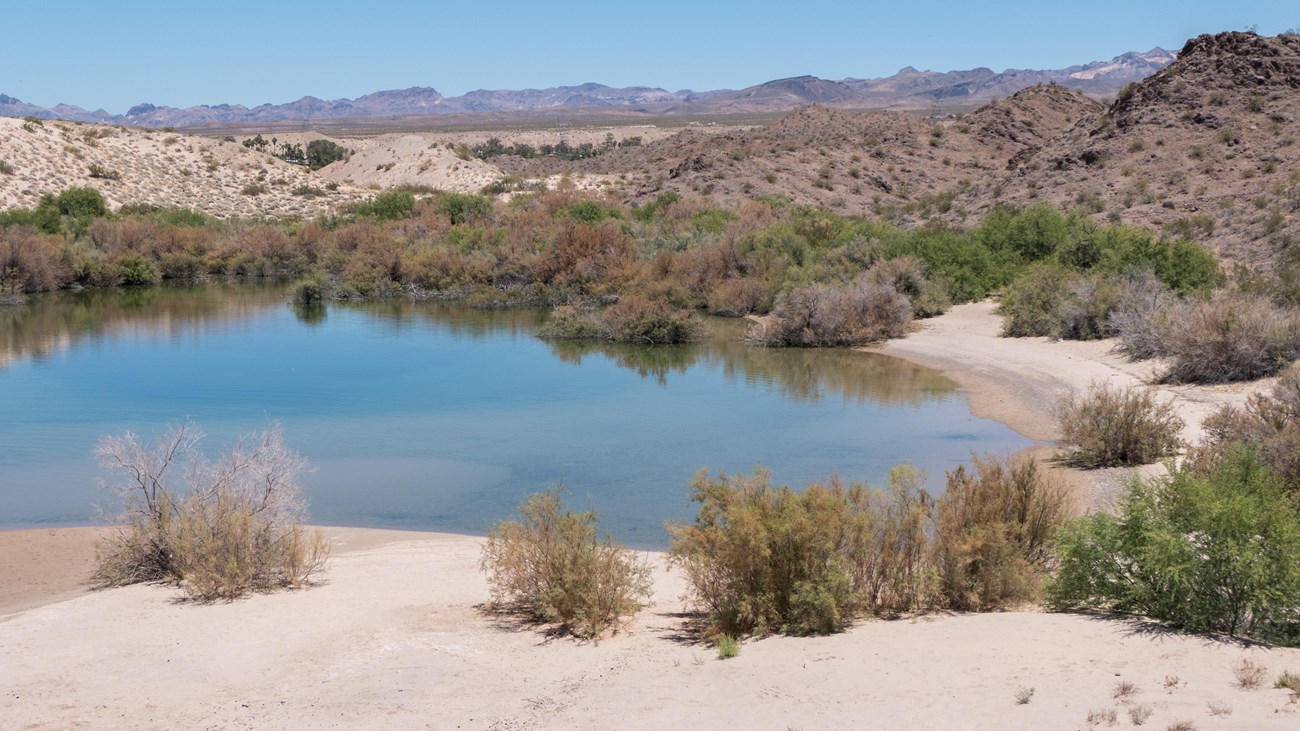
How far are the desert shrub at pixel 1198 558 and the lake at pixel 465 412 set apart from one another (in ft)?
17.6

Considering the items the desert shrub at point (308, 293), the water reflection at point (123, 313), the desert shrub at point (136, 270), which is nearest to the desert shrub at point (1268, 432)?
the water reflection at point (123, 313)

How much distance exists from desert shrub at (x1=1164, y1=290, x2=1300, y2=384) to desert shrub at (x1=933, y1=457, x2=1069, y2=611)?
9534 mm

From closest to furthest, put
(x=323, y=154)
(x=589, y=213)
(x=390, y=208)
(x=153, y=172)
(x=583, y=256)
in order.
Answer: (x=583, y=256), (x=589, y=213), (x=390, y=208), (x=153, y=172), (x=323, y=154)

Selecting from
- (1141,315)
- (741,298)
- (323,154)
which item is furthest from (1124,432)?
(323,154)

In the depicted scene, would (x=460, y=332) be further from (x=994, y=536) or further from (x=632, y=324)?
(x=994, y=536)

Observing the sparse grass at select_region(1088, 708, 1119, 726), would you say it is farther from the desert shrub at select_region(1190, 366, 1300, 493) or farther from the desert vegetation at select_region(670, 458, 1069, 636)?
the desert shrub at select_region(1190, 366, 1300, 493)

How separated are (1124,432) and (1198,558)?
766cm

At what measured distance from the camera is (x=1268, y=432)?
12.3 m

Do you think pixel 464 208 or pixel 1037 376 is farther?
pixel 464 208

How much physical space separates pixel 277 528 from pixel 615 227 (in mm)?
28332

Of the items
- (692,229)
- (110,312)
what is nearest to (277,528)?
(110,312)

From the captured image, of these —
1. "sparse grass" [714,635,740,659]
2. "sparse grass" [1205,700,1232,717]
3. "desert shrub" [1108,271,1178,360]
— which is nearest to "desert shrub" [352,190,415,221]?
"desert shrub" [1108,271,1178,360]

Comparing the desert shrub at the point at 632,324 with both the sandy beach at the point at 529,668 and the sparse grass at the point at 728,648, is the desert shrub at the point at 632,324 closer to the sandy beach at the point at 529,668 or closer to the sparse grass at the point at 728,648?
the sandy beach at the point at 529,668

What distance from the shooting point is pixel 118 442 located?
472 inches
